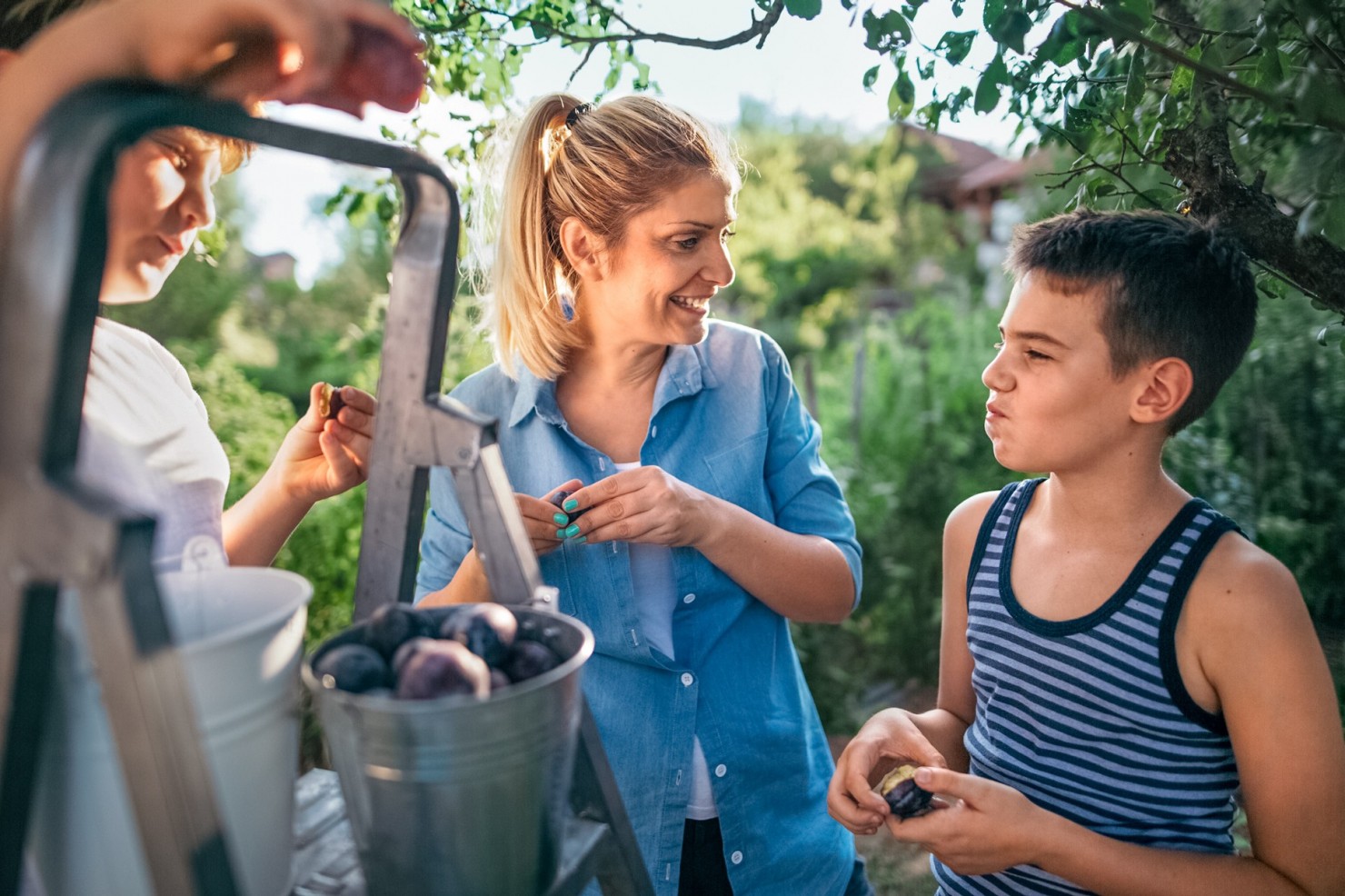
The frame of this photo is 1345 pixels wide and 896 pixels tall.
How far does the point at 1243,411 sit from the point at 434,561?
3.82 m

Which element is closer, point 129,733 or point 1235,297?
point 129,733

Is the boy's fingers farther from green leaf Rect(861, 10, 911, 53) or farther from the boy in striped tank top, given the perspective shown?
green leaf Rect(861, 10, 911, 53)

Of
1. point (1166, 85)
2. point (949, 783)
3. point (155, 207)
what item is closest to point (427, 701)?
point (155, 207)

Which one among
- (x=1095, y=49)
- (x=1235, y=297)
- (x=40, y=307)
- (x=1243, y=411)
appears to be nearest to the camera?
(x=40, y=307)

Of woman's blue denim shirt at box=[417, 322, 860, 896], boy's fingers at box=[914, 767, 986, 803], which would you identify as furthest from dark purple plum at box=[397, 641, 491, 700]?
woman's blue denim shirt at box=[417, 322, 860, 896]

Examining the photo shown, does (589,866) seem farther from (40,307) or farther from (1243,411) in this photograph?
(1243,411)

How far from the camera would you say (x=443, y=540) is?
1857mm

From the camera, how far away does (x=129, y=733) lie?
60cm

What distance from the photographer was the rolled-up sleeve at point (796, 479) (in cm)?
200

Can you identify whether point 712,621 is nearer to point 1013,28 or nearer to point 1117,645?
point 1117,645

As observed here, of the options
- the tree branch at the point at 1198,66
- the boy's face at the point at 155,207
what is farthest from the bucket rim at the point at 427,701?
the tree branch at the point at 1198,66

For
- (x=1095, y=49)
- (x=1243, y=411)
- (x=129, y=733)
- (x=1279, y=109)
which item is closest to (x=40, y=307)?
(x=129, y=733)

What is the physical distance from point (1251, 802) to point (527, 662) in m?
1.18

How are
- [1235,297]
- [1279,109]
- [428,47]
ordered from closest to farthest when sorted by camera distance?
[1279,109], [1235,297], [428,47]
